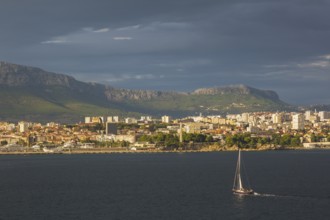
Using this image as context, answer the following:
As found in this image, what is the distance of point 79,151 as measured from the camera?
15162 centimetres

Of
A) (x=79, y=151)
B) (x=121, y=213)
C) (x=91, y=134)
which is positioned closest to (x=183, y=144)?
(x=79, y=151)

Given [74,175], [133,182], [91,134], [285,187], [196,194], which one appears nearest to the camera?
[196,194]

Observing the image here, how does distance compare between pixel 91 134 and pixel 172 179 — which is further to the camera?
pixel 91 134

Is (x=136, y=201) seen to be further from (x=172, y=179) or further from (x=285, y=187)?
(x=172, y=179)

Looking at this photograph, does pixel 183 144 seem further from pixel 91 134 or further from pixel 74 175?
pixel 74 175

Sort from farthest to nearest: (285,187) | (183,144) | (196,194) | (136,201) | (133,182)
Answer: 1. (183,144)
2. (133,182)
3. (285,187)
4. (196,194)
5. (136,201)

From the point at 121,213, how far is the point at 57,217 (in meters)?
3.77

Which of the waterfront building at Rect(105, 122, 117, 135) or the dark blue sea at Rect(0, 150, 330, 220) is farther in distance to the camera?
the waterfront building at Rect(105, 122, 117, 135)

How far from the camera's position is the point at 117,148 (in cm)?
15650

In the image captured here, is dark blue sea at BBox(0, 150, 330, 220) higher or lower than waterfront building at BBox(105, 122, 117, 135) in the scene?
lower

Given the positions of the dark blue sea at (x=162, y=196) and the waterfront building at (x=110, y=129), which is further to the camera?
the waterfront building at (x=110, y=129)

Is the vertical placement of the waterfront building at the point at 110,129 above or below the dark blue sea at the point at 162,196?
above

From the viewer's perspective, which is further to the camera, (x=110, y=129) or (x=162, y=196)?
(x=110, y=129)

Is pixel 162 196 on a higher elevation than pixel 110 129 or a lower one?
lower
